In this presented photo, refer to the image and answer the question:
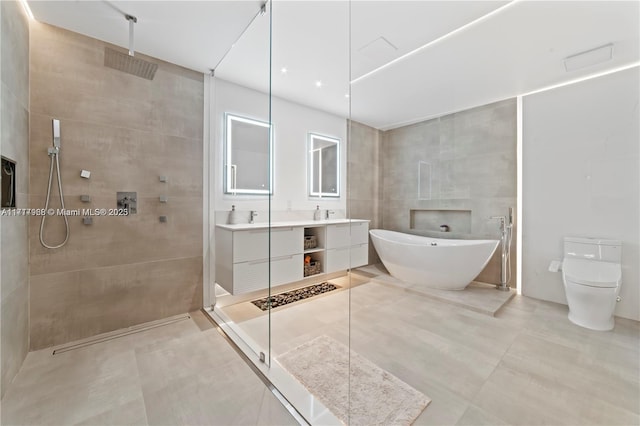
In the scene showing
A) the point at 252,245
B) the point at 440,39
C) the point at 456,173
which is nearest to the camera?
the point at 440,39

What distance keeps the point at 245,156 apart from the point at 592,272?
3.49 metres

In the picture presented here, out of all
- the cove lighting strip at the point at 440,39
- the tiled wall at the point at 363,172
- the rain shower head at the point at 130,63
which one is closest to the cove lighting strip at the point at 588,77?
the cove lighting strip at the point at 440,39

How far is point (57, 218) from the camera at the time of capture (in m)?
1.94

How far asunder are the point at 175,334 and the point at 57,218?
1.31m

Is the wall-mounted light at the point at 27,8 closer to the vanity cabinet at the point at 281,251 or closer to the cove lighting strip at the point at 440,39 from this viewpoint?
the vanity cabinet at the point at 281,251

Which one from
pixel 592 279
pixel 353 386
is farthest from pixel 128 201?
pixel 592 279

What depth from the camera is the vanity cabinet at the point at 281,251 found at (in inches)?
93.4

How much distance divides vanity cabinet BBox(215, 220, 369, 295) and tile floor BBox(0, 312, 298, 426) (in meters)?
0.61

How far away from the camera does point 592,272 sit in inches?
89.3

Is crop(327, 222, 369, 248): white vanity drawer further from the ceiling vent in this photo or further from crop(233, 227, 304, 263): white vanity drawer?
the ceiling vent

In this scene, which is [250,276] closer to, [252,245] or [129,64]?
[252,245]

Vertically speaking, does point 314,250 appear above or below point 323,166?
below

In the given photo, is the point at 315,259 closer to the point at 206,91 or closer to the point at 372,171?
the point at 372,171

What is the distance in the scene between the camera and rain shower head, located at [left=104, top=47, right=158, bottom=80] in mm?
2111
